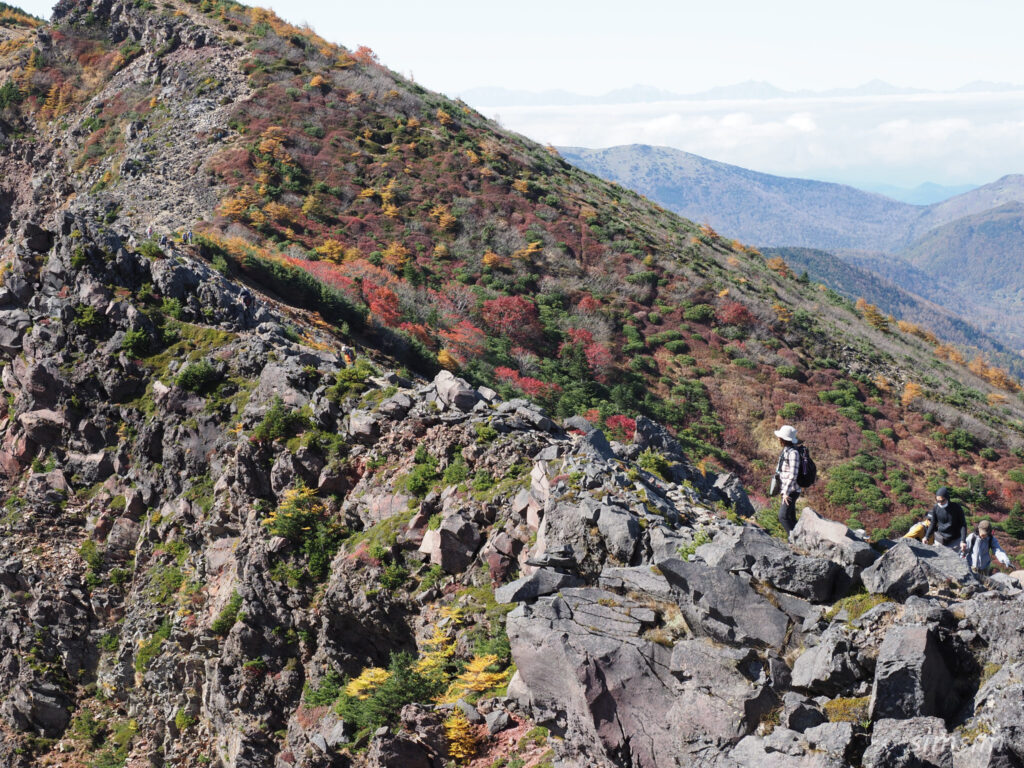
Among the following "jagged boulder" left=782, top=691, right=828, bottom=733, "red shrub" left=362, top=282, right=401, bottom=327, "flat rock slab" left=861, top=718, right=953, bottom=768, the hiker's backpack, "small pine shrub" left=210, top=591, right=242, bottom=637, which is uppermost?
"red shrub" left=362, top=282, right=401, bottom=327

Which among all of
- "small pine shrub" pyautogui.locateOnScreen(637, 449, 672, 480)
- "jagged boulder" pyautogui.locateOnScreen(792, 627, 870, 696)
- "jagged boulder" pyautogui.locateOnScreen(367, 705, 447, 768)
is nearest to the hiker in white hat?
"small pine shrub" pyautogui.locateOnScreen(637, 449, 672, 480)

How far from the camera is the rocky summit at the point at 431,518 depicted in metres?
9.01

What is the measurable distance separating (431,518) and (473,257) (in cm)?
3715

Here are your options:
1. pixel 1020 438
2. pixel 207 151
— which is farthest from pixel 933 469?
pixel 207 151

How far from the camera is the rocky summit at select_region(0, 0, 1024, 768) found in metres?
9.01

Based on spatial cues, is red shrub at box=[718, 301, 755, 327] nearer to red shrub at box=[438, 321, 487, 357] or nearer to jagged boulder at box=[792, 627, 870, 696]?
red shrub at box=[438, 321, 487, 357]

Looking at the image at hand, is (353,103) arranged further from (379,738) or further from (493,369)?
(379,738)

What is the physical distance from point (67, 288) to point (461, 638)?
18014 millimetres

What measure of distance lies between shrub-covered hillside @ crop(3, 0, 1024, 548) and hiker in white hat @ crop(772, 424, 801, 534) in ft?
67.9

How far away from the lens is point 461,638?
12.3 metres

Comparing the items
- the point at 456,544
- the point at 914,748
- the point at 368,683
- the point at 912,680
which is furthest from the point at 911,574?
the point at 368,683

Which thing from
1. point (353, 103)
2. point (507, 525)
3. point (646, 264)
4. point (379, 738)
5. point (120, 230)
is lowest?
point (379, 738)

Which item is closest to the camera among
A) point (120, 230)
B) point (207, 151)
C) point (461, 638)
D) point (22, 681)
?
point (461, 638)

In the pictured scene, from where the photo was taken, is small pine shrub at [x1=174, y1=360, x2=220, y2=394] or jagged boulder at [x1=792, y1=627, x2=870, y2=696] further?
small pine shrub at [x1=174, y1=360, x2=220, y2=394]
